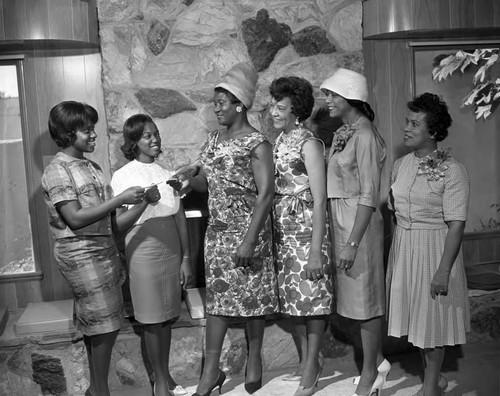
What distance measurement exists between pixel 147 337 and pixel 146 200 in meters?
0.67

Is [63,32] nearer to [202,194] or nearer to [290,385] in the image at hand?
[202,194]

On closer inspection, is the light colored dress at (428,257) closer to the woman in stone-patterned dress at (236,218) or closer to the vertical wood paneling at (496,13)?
the woman in stone-patterned dress at (236,218)

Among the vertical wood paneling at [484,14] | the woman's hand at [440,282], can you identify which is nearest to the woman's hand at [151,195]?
the woman's hand at [440,282]

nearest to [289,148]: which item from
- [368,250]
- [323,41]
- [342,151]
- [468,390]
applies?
[342,151]

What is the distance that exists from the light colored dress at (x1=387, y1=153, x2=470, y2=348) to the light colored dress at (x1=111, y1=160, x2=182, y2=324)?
105 cm

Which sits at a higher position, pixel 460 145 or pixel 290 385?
pixel 460 145

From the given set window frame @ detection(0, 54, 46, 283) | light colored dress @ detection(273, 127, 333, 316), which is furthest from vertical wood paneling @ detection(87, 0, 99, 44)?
light colored dress @ detection(273, 127, 333, 316)

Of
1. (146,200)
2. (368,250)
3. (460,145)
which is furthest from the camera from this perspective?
(460,145)

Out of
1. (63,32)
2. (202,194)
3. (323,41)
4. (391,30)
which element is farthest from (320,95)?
(63,32)

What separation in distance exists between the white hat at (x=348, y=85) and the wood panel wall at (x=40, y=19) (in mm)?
1339

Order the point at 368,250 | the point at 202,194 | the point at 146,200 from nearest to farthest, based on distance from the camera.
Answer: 1. the point at 146,200
2. the point at 368,250
3. the point at 202,194

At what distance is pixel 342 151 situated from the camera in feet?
10.3

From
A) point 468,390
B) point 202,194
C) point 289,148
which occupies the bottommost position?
point 468,390

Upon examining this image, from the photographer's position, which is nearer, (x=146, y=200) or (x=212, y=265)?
(x=146, y=200)
